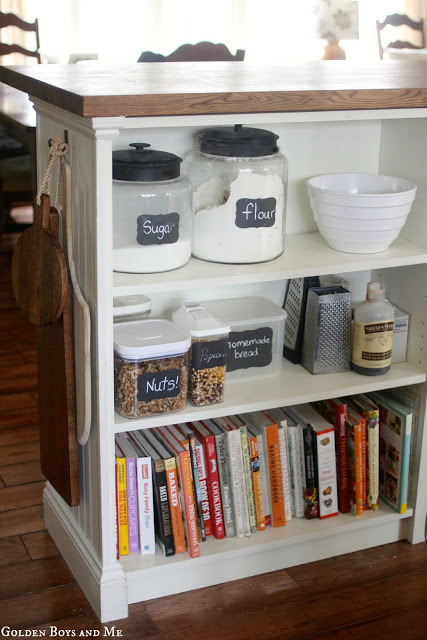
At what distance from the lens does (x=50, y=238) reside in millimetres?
1538

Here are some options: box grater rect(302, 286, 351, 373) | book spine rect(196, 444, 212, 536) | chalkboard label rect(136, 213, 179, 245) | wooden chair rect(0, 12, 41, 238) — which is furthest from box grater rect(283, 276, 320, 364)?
wooden chair rect(0, 12, 41, 238)

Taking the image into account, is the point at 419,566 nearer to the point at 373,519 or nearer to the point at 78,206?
the point at 373,519

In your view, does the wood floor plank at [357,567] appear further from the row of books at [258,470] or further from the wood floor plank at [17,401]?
the wood floor plank at [17,401]

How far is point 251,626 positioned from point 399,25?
4.66 meters

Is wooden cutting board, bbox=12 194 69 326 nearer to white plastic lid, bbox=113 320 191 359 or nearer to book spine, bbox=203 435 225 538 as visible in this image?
white plastic lid, bbox=113 320 191 359

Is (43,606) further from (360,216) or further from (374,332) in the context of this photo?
(360,216)

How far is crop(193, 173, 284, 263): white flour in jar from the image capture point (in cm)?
165

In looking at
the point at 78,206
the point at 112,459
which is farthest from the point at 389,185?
the point at 112,459

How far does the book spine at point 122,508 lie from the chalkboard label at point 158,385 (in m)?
0.16

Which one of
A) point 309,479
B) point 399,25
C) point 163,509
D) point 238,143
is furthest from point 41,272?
point 399,25

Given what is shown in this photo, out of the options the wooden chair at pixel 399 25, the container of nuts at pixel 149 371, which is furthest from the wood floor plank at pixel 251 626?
the wooden chair at pixel 399 25

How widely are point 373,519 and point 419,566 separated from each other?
14cm

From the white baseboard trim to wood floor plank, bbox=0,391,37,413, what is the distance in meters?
0.76

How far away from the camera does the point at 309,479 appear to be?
1913 mm
